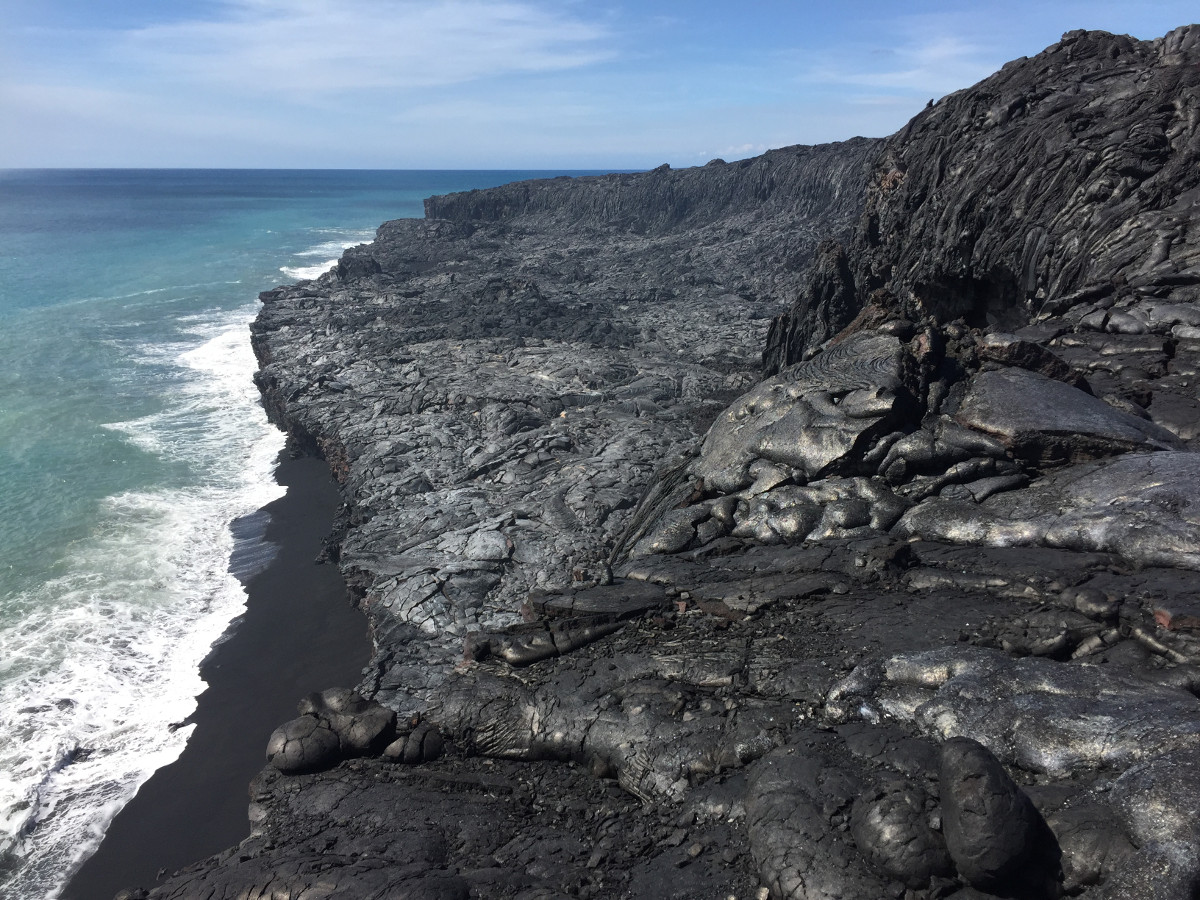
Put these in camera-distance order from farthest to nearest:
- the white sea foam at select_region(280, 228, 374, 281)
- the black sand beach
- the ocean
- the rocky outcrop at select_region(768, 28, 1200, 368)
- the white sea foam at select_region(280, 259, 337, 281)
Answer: the white sea foam at select_region(280, 228, 374, 281), the white sea foam at select_region(280, 259, 337, 281), the rocky outcrop at select_region(768, 28, 1200, 368), the ocean, the black sand beach

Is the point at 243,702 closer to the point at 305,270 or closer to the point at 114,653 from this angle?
the point at 114,653

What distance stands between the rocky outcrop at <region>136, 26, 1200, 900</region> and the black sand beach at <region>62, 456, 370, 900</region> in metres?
1.67

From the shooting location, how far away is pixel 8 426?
3338cm

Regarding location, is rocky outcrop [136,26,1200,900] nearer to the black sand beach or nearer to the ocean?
the black sand beach

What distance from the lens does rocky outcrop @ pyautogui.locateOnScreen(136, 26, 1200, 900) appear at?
709cm

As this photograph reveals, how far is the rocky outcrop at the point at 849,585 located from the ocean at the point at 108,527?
466 cm

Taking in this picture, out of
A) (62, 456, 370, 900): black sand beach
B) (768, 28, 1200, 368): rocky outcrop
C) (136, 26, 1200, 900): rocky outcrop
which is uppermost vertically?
(768, 28, 1200, 368): rocky outcrop

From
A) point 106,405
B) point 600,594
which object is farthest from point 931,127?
point 106,405

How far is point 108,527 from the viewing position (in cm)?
2456

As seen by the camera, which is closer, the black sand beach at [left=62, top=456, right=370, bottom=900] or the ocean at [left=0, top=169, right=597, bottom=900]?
the black sand beach at [left=62, top=456, right=370, bottom=900]

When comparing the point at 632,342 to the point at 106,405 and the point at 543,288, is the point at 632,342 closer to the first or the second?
the point at 543,288

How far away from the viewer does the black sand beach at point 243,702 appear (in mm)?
13602

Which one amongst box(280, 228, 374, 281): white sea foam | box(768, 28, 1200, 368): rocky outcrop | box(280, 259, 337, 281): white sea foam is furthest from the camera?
box(280, 228, 374, 281): white sea foam

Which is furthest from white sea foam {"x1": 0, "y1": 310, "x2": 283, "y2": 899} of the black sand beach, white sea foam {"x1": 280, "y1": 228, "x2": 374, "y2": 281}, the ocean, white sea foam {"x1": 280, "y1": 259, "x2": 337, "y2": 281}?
white sea foam {"x1": 280, "y1": 259, "x2": 337, "y2": 281}
